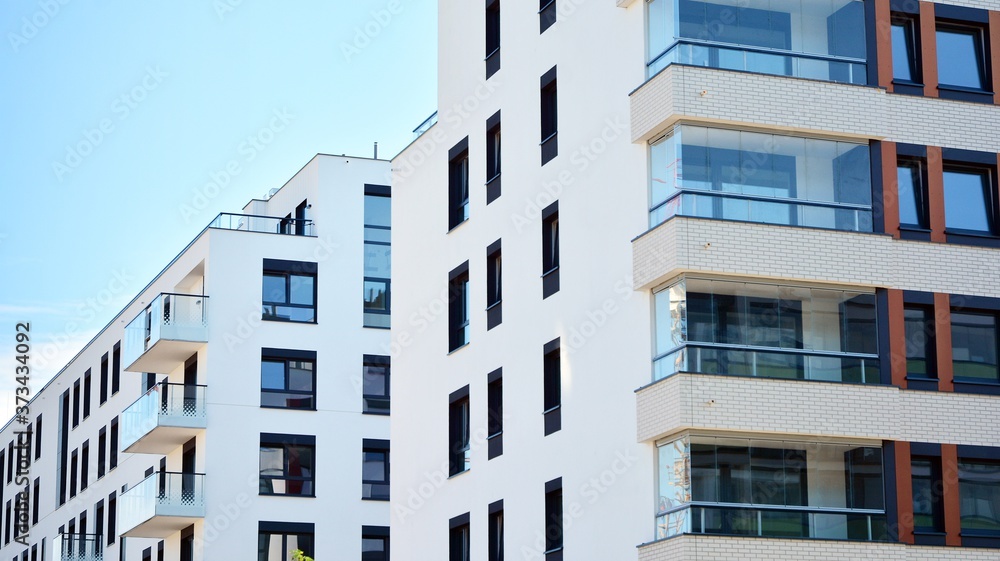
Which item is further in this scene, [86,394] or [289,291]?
[86,394]

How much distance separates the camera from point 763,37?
30781mm

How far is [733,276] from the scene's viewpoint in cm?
2928

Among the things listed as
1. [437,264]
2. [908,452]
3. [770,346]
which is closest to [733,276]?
[770,346]

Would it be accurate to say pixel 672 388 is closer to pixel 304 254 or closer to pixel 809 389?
pixel 809 389

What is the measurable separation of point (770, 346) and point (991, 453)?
4879 mm

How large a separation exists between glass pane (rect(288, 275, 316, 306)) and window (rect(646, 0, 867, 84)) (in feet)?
78.1

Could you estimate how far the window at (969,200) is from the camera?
31.6m

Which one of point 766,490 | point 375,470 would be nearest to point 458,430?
point 766,490

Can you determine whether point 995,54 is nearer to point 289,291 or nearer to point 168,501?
point 289,291

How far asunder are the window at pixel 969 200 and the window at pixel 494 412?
10.2 metres

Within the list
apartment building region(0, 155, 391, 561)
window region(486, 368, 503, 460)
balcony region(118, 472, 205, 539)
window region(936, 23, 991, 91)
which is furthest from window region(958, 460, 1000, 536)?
balcony region(118, 472, 205, 539)

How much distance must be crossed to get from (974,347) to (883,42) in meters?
6.12

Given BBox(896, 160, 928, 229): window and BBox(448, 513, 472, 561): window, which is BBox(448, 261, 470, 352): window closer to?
BBox(448, 513, 472, 561): window

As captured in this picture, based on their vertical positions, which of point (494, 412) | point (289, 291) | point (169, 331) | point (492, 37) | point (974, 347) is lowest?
point (494, 412)
